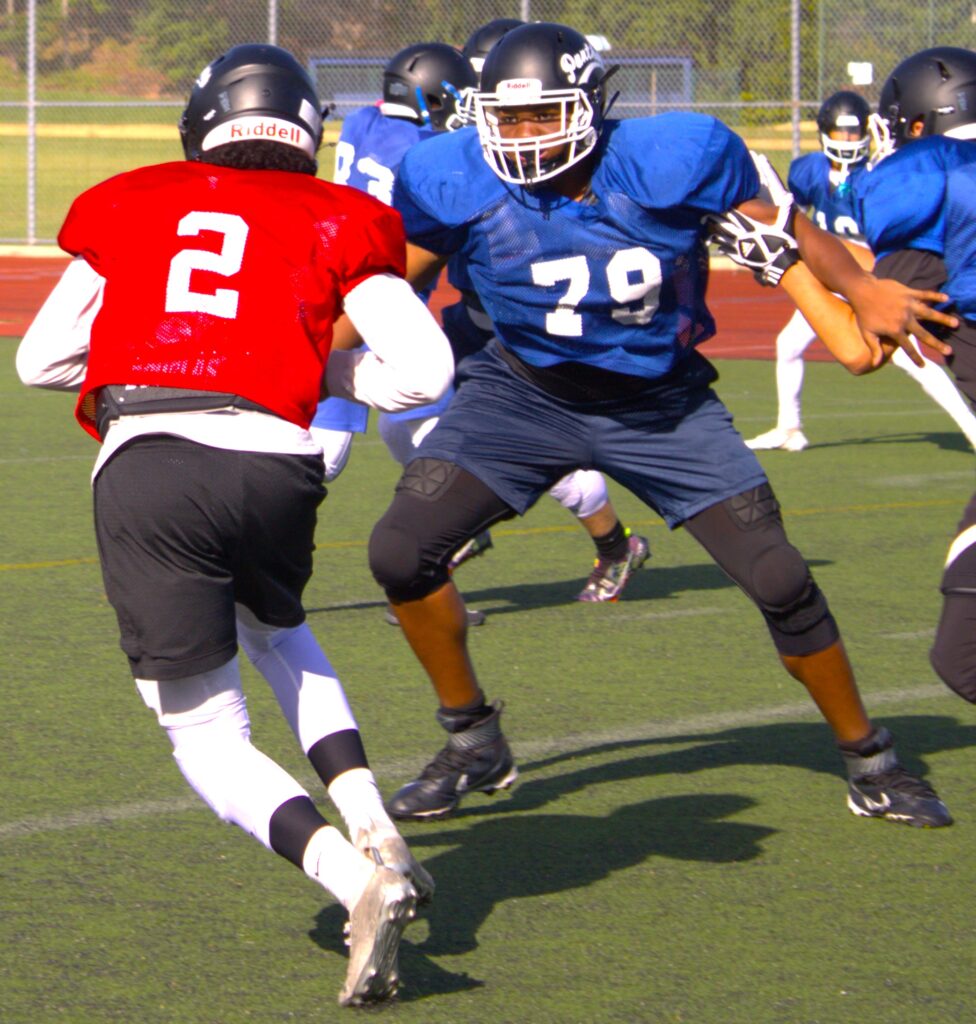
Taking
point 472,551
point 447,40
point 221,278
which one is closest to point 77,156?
point 447,40

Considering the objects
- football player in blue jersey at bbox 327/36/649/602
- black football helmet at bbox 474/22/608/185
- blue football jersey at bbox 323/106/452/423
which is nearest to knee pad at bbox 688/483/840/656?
black football helmet at bbox 474/22/608/185

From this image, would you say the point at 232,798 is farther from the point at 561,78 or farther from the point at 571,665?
the point at 571,665

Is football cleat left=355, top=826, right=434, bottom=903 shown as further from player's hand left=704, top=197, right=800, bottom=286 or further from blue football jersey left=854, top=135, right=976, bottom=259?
blue football jersey left=854, top=135, right=976, bottom=259

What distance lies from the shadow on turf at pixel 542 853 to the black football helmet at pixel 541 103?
139cm

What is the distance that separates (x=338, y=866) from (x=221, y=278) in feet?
3.08

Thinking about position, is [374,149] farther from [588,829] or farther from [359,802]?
[359,802]

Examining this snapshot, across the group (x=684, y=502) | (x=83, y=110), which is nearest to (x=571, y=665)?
(x=684, y=502)

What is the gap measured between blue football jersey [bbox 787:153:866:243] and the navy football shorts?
223 inches

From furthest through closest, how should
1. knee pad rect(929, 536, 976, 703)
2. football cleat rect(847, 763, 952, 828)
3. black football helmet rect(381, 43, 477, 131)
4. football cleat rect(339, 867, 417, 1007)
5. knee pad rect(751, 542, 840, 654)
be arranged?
black football helmet rect(381, 43, 477, 131) → football cleat rect(847, 763, 952, 828) → knee pad rect(751, 542, 840, 654) → knee pad rect(929, 536, 976, 703) → football cleat rect(339, 867, 417, 1007)

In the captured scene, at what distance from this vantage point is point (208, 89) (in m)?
3.16

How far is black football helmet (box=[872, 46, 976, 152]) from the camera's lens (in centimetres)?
425

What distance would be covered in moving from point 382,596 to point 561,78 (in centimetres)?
269

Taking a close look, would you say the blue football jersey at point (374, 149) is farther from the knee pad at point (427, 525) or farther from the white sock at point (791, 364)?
the white sock at point (791, 364)

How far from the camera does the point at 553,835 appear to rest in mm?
3961
